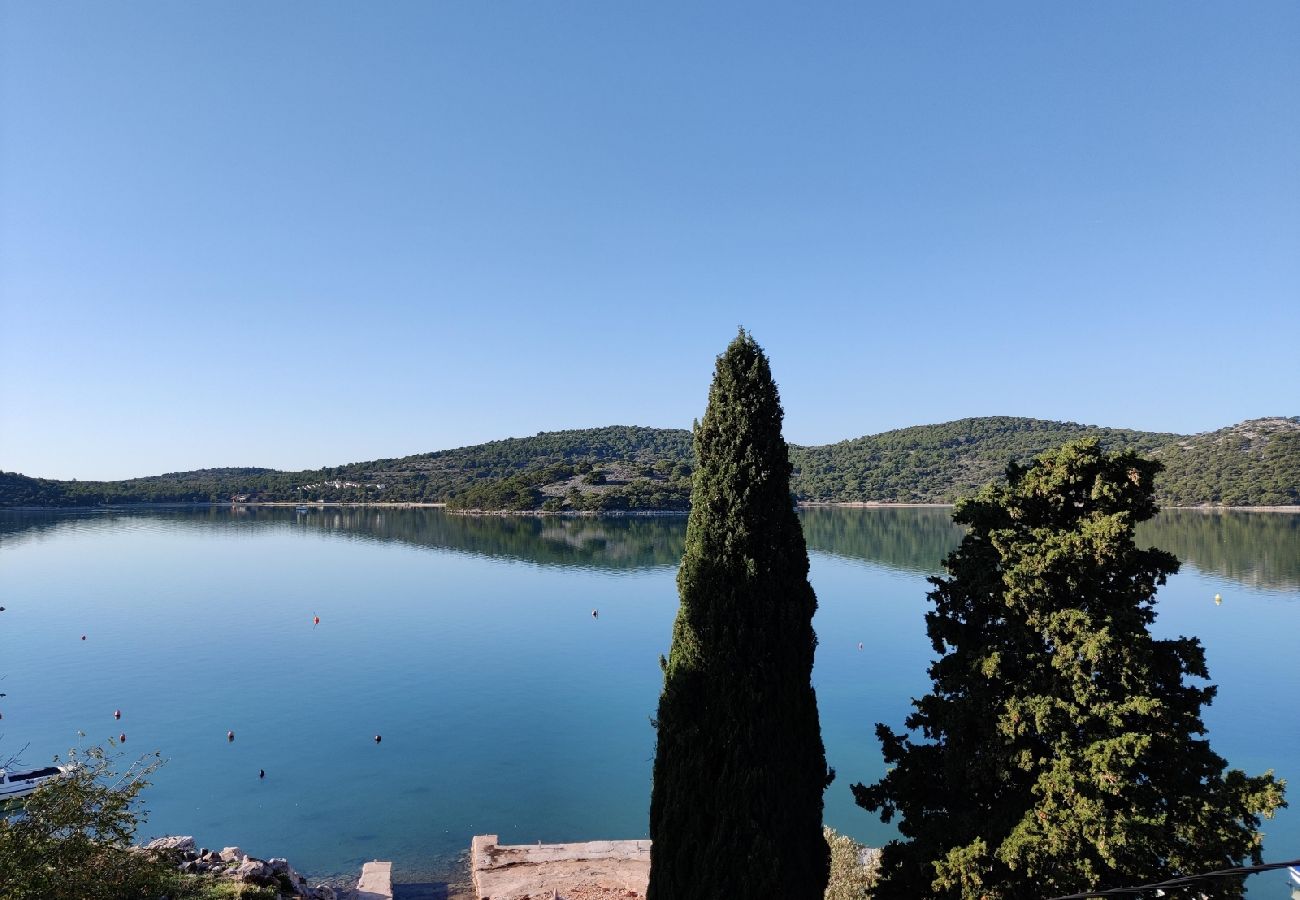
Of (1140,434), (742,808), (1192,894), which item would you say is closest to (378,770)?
(742,808)

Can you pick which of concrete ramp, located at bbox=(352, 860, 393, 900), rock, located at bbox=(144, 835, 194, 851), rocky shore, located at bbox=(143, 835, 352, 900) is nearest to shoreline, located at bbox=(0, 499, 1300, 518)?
concrete ramp, located at bbox=(352, 860, 393, 900)

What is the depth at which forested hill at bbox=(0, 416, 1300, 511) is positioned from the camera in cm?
11862

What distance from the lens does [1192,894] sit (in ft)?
23.4

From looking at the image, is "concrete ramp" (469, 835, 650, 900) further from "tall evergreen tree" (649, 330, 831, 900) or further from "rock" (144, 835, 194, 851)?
A: "rock" (144, 835, 194, 851)

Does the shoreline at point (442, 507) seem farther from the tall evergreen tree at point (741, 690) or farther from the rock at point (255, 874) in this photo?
the rock at point (255, 874)

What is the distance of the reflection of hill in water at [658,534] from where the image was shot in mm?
65438

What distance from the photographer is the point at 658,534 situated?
96.4 meters

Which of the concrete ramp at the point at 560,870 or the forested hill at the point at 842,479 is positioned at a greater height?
the forested hill at the point at 842,479

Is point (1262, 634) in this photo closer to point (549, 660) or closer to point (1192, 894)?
point (549, 660)

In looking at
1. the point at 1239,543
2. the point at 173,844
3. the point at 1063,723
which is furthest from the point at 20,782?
the point at 1239,543

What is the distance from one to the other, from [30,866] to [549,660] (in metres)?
28.1

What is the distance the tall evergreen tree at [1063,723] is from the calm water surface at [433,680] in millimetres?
11406

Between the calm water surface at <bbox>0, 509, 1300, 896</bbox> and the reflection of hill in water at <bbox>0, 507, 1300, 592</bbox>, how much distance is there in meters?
1.20

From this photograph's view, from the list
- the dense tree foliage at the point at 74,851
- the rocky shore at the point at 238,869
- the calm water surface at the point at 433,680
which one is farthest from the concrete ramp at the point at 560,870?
the dense tree foliage at the point at 74,851
